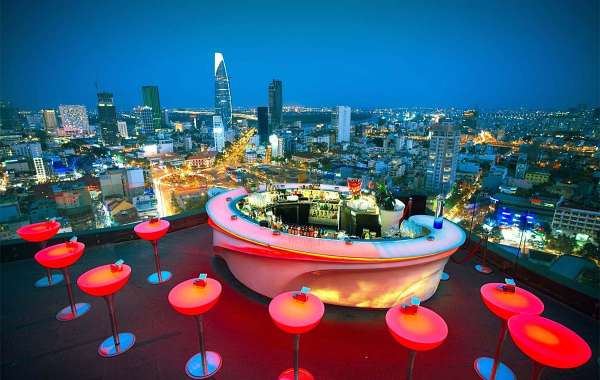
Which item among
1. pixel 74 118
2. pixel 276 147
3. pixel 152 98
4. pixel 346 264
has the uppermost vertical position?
pixel 152 98

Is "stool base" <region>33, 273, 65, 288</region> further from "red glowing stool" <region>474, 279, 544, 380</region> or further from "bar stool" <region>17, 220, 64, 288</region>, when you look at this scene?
"red glowing stool" <region>474, 279, 544, 380</region>

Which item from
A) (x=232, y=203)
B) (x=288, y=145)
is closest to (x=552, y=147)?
(x=288, y=145)

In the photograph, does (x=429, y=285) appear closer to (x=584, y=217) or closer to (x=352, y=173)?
(x=584, y=217)

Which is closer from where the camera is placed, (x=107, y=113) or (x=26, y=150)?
(x=26, y=150)

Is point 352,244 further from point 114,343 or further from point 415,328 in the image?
point 114,343

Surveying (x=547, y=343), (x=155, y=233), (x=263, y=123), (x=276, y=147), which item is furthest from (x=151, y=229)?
(x=263, y=123)

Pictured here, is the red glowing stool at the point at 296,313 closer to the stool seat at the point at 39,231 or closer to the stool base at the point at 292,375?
the stool base at the point at 292,375
